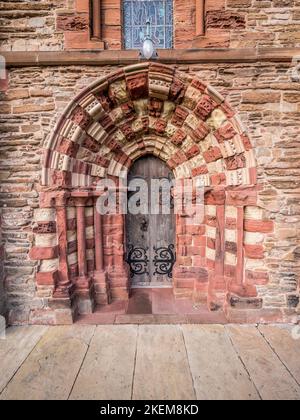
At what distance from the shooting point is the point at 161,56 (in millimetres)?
3078

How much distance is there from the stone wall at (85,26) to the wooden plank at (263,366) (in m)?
3.58

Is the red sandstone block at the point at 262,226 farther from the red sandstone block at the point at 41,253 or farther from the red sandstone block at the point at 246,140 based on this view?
the red sandstone block at the point at 41,253

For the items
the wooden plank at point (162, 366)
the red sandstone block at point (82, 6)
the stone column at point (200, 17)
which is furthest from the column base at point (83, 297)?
the stone column at point (200, 17)

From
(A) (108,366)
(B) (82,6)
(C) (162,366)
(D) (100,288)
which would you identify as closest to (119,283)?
(D) (100,288)

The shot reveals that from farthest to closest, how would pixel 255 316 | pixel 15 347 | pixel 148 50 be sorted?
1. pixel 255 316
2. pixel 148 50
3. pixel 15 347

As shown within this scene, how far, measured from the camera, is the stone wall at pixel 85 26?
10.1 feet

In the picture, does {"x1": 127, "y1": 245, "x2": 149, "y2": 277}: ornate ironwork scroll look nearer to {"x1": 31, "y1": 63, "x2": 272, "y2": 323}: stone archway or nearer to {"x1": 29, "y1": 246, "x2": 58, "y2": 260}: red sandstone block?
{"x1": 31, "y1": 63, "x2": 272, "y2": 323}: stone archway

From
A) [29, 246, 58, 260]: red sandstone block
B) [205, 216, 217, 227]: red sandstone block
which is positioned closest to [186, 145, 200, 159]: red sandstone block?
[205, 216, 217, 227]: red sandstone block

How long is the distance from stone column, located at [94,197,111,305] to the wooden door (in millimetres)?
519

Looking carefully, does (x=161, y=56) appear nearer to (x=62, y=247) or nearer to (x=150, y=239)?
(x=150, y=239)

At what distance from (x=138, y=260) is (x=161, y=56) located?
2934mm

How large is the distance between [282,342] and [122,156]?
3162mm

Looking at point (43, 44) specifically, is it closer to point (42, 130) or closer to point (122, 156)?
point (42, 130)

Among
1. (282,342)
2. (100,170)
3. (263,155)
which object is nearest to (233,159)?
(263,155)
